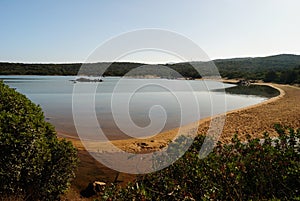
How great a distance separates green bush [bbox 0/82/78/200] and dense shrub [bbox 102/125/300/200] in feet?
10.1

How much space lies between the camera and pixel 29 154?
19.1 feet

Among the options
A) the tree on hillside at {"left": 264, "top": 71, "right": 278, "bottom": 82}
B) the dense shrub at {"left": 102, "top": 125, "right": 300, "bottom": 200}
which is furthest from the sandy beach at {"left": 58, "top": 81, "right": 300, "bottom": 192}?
the tree on hillside at {"left": 264, "top": 71, "right": 278, "bottom": 82}

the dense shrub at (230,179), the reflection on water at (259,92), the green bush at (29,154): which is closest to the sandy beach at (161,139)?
the green bush at (29,154)

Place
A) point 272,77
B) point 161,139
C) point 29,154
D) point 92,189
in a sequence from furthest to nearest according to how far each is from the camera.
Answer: point 272,77
point 161,139
point 92,189
point 29,154

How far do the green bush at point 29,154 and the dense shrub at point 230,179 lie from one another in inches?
121

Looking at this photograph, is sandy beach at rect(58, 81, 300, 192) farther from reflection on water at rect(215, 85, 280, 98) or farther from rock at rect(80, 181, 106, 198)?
reflection on water at rect(215, 85, 280, 98)

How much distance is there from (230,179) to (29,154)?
4182 mm

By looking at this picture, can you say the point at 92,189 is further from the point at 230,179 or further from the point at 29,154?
the point at 230,179

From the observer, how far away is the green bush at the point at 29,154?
5590 millimetres

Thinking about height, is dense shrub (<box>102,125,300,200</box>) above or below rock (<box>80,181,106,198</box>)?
above

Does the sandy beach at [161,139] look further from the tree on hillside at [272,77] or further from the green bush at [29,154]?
the tree on hillside at [272,77]

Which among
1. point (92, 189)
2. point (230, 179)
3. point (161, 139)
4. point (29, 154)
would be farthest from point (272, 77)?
point (230, 179)

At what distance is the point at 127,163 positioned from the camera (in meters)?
12.1

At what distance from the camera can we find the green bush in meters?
5.59
